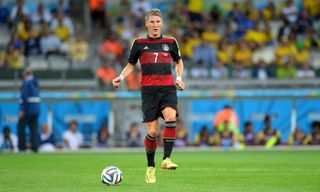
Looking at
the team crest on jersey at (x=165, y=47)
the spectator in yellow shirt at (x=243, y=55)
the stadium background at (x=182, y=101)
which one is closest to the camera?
the team crest on jersey at (x=165, y=47)

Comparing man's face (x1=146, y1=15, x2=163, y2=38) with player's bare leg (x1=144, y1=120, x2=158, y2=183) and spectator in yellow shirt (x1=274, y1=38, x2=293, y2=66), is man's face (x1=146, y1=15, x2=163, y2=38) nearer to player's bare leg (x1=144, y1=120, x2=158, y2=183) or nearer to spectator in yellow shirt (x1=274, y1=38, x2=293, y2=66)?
player's bare leg (x1=144, y1=120, x2=158, y2=183)

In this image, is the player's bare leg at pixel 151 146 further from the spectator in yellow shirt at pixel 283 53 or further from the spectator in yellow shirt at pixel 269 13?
the spectator in yellow shirt at pixel 269 13

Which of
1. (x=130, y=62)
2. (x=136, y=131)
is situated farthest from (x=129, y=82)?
(x=130, y=62)

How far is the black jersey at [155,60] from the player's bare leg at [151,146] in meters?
0.50

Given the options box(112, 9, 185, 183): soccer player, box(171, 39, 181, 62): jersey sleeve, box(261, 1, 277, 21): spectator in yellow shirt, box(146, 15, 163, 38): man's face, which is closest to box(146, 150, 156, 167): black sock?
box(112, 9, 185, 183): soccer player

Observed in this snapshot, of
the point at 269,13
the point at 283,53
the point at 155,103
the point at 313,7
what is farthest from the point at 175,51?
the point at 313,7

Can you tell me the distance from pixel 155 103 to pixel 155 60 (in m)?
0.61

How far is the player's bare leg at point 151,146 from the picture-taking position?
1233 centimetres

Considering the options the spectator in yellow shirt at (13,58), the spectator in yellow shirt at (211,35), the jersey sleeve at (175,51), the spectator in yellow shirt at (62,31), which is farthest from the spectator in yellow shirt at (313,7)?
the jersey sleeve at (175,51)

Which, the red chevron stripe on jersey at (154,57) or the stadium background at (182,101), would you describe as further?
the stadium background at (182,101)

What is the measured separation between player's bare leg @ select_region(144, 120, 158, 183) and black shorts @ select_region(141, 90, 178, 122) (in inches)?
3.8

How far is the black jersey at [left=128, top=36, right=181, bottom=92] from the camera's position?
12508mm

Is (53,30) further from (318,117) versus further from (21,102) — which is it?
(318,117)

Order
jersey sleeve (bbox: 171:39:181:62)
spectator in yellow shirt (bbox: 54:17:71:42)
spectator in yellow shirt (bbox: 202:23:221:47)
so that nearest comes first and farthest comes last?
jersey sleeve (bbox: 171:39:181:62), spectator in yellow shirt (bbox: 54:17:71:42), spectator in yellow shirt (bbox: 202:23:221:47)
